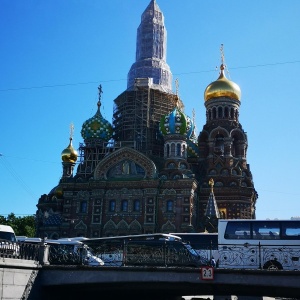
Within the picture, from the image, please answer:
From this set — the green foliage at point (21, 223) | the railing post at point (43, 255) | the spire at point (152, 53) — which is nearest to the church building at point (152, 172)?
the spire at point (152, 53)

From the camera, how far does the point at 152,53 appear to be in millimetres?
56719

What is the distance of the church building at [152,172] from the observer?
42191mm

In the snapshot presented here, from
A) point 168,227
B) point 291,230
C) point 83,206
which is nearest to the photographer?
point 291,230

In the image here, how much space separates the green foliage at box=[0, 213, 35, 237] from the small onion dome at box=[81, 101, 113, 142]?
581 inches

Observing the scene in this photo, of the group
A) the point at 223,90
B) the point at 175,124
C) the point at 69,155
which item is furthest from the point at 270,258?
the point at 69,155

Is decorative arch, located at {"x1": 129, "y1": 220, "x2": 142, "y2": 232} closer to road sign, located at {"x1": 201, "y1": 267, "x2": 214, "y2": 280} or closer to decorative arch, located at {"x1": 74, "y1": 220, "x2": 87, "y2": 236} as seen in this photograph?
decorative arch, located at {"x1": 74, "y1": 220, "x2": 87, "y2": 236}

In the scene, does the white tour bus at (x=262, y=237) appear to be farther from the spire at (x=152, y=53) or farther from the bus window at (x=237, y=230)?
the spire at (x=152, y=53)

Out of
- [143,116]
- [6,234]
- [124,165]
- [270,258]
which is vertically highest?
[143,116]

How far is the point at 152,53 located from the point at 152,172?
62.1 feet

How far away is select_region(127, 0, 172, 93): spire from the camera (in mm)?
55375

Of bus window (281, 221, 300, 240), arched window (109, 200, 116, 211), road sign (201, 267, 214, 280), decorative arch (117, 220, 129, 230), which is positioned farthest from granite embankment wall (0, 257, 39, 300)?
arched window (109, 200, 116, 211)

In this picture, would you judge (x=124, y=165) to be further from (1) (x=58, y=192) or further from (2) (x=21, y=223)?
(2) (x=21, y=223)

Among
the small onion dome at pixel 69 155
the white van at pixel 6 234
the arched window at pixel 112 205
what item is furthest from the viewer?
the small onion dome at pixel 69 155

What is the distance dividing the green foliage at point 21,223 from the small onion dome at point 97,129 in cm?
1476
